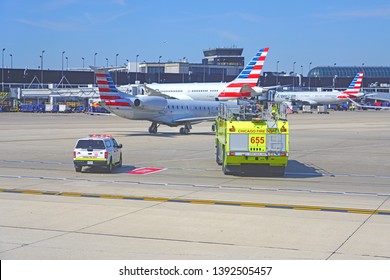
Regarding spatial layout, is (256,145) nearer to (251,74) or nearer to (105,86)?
(105,86)

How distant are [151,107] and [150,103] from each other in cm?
43

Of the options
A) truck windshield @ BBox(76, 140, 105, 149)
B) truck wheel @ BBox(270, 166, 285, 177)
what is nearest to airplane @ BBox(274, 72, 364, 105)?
truck wheel @ BBox(270, 166, 285, 177)

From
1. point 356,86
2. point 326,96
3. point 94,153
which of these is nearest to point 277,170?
point 94,153

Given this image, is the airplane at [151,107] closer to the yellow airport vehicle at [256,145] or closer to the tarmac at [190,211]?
the tarmac at [190,211]

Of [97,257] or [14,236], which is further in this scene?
[14,236]

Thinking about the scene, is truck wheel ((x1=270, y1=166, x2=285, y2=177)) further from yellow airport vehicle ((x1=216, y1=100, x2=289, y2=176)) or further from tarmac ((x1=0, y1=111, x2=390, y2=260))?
tarmac ((x1=0, y1=111, x2=390, y2=260))

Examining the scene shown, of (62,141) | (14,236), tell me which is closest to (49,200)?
(14,236)

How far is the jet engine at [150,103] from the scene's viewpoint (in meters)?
55.0

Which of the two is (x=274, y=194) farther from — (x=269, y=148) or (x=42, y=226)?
(x=42, y=226)

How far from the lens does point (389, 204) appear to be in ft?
71.7

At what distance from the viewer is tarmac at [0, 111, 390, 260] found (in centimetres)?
1432

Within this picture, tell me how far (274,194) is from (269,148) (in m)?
4.96

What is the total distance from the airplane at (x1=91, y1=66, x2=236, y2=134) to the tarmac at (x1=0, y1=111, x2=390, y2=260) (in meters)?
17.5
